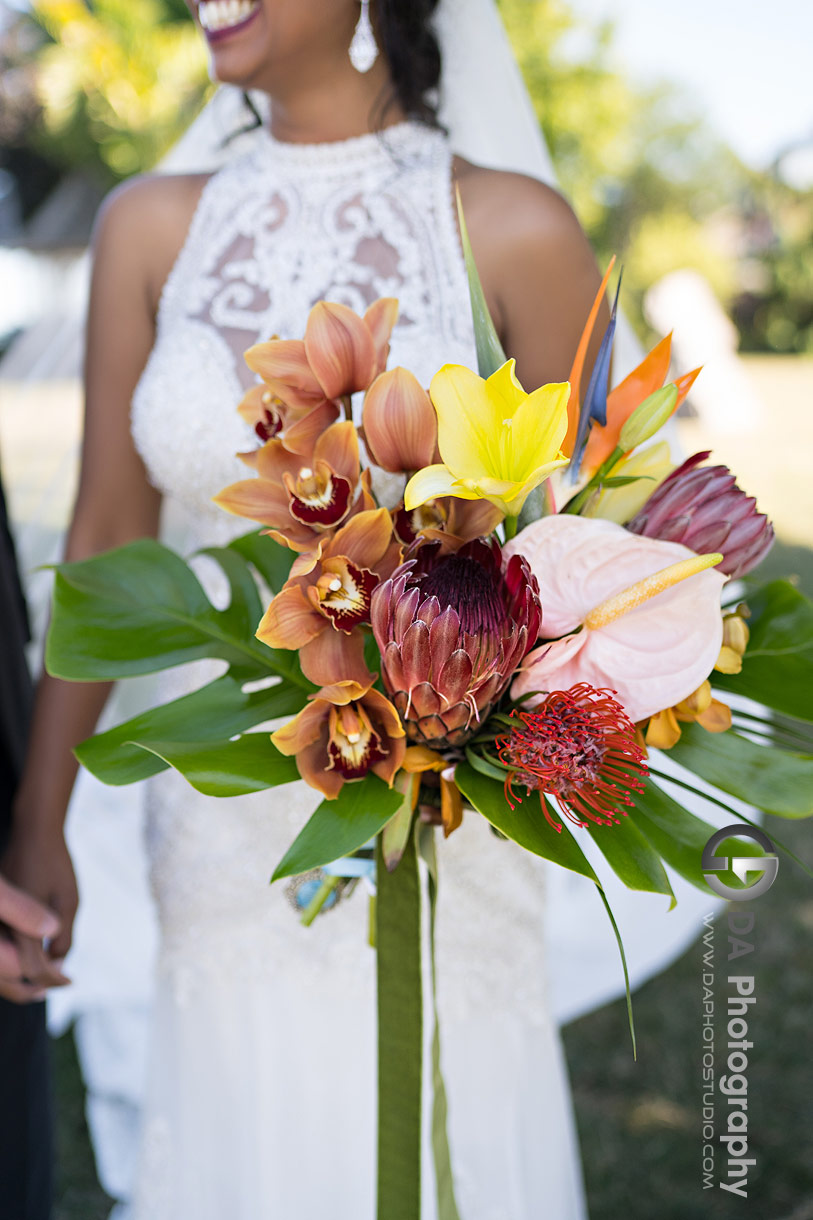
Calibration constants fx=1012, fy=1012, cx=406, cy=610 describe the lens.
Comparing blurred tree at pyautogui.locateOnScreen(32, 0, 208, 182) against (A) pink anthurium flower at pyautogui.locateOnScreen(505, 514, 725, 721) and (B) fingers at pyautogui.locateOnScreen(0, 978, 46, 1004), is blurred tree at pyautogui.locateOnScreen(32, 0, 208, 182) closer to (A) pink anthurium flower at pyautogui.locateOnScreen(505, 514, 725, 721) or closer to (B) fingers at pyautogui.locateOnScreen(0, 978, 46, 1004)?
(B) fingers at pyautogui.locateOnScreen(0, 978, 46, 1004)

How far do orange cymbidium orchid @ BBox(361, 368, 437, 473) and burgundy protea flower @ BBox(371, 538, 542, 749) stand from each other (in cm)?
8

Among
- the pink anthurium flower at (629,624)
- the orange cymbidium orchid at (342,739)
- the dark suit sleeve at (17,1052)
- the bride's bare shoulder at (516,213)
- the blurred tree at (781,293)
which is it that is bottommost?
the blurred tree at (781,293)

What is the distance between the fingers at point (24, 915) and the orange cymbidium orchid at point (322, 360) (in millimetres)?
762

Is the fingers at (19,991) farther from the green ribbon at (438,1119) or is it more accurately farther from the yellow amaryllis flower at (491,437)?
the yellow amaryllis flower at (491,437)

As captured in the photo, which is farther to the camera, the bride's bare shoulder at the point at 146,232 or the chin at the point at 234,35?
the bride's bare shoulder at the point at 146,232

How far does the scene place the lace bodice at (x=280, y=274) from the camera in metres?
1.34

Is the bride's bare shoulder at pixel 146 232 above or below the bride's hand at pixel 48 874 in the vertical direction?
above

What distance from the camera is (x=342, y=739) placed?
2.41 ft

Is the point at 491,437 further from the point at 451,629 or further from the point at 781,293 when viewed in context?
the point at 781,293

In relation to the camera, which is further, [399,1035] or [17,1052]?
[17,1052]

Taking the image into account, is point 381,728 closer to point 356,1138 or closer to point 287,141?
point 356,1138

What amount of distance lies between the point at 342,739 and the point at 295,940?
72 cm

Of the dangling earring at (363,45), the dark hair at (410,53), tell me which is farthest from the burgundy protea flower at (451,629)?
the dark hair at (410,53)

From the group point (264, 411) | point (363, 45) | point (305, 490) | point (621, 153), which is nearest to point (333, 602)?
point (305, 490)
